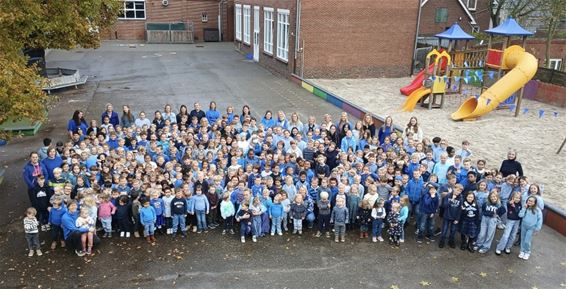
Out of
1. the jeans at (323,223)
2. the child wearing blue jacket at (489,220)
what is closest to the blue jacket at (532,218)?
the child wearing blue jacket at (489,220)

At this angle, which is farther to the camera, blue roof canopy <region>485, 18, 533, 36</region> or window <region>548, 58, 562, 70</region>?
window <region>548, 58, 562, 70</region>

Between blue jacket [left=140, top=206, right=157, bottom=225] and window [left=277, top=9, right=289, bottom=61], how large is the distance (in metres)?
18.2

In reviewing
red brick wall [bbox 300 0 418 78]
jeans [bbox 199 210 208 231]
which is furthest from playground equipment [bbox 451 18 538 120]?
jeans [bbox 199 210 208 231]

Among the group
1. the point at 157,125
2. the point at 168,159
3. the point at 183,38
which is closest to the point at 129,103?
the point at 157,125

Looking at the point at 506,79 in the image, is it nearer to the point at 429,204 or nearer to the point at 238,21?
the point at 429,204

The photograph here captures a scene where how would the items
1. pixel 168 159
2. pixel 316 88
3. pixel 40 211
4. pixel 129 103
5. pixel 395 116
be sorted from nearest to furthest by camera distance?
pixel 40 211 < pixel 168 159 < pixel 395 116 < pixel 129 103 < pixel 316 88

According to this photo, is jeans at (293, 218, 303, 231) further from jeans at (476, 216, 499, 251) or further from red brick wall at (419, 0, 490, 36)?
red brick wall at (419, 0, 490, 36)

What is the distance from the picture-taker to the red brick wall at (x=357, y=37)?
2458 centimetres

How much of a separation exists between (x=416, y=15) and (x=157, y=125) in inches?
702

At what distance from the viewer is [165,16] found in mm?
42719

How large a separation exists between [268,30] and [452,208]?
2201 cm

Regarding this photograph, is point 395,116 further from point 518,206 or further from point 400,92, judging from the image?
point 518,206

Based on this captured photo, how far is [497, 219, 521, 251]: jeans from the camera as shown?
898 cm

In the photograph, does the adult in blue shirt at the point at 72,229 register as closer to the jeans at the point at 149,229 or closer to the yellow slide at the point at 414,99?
the jeans at the point at 149,229
